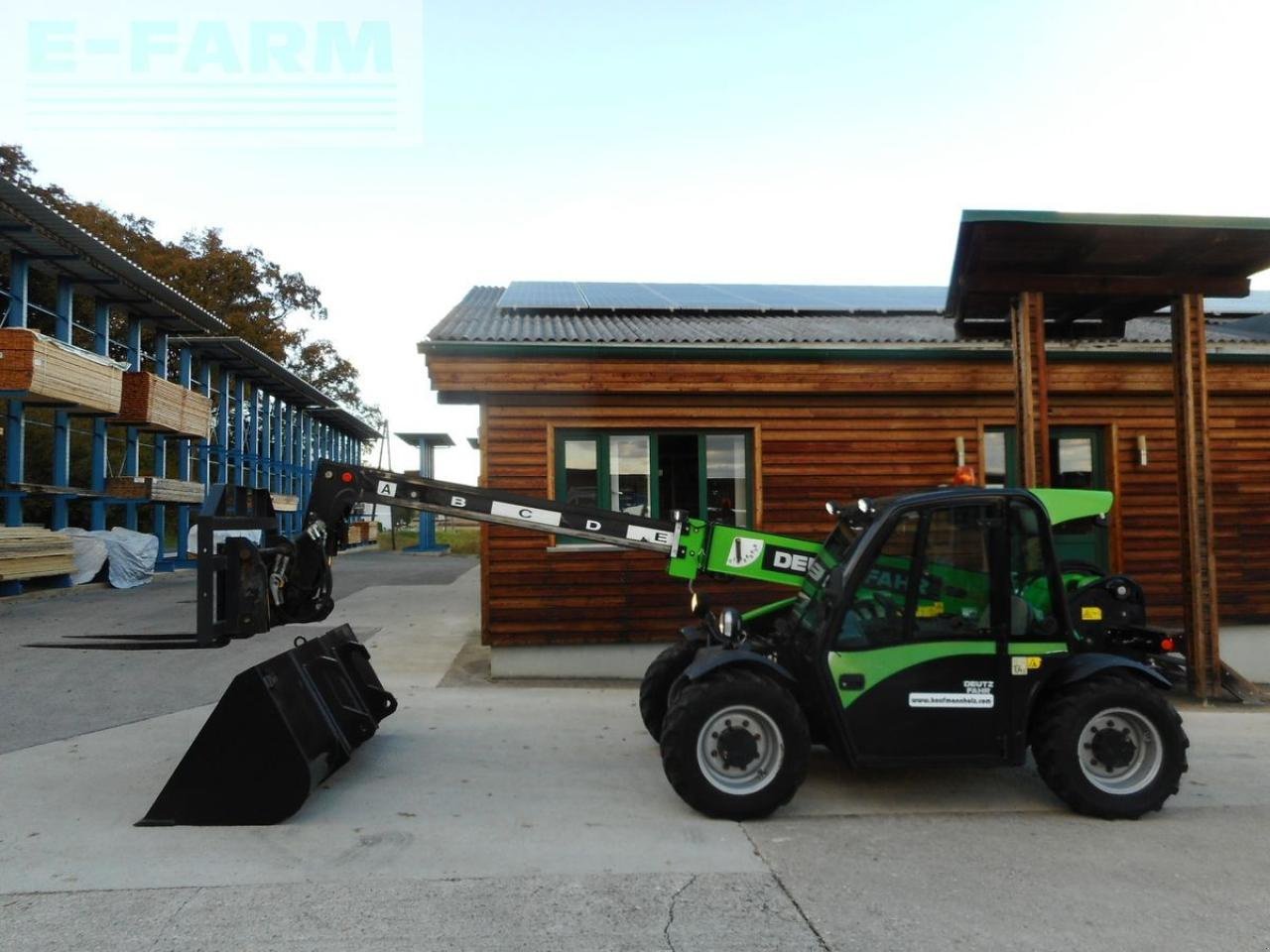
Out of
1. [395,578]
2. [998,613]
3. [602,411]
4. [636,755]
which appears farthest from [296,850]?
[395,578]

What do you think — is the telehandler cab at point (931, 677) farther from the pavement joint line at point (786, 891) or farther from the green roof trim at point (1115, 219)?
the green roof trim at point (1115, 219)

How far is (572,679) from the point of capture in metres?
8.84

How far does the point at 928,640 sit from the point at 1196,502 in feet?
16.6

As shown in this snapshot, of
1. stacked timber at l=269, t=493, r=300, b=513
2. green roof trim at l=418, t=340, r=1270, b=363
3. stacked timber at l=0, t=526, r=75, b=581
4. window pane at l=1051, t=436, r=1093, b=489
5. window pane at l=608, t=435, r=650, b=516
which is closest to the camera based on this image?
green roof trim at l=418, t=340, r=1270, b=363

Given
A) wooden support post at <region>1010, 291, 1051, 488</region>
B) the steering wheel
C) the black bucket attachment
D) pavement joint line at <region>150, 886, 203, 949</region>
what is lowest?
pavement joint line at <region>150, 886, 203, 949</region>

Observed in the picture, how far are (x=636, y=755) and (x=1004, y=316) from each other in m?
6.22

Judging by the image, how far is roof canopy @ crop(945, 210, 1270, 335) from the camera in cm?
720

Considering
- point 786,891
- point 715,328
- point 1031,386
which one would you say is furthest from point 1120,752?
point 715,328

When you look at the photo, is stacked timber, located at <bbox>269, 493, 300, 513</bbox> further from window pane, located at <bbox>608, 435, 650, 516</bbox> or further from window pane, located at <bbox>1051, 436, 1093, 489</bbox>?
window pane, located at <bbox>1051, 436, 1093, 489</bbox>

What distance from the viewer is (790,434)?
9320mm

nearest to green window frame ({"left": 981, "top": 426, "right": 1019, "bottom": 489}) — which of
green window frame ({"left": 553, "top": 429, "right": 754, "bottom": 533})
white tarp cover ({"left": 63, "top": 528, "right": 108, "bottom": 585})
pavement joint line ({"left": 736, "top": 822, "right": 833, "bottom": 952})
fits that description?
green window frame ({"left": 553, "top": 429, "right": 754, "bottom": 533})

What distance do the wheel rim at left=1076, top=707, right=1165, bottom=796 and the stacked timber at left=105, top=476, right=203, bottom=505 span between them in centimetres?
1933

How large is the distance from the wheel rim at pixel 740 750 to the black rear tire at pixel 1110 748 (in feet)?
5.17

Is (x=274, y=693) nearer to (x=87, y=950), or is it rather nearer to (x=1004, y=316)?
(x=87, y=950)
